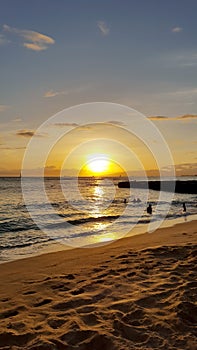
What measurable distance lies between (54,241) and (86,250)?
10.3ft

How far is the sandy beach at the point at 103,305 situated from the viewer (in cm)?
425

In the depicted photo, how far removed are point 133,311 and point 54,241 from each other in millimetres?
10057

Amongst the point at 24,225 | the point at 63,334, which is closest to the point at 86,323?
the point at 63,334

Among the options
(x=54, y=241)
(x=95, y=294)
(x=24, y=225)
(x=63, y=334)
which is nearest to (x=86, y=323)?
(x=63, y=334)

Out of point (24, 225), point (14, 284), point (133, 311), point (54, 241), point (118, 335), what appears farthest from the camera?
point (24, 225)

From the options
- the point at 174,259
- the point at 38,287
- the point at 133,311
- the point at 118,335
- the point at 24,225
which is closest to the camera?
the point at 118,335

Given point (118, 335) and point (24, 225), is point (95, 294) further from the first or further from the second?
point (24, 225)

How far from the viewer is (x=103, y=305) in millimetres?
5332

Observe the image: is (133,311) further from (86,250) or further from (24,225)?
(24,225)

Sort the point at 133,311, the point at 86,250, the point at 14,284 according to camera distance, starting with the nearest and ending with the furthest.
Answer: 1. the point at 133,311
2. the point at 14,284
3. the point at 86,250

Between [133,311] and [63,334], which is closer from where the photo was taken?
[63,334]

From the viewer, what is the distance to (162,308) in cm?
516

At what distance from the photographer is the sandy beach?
4.25m

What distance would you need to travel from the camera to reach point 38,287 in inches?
261
